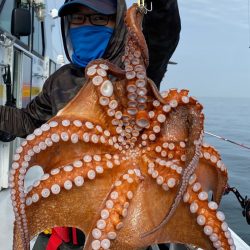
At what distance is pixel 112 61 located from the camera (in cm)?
199

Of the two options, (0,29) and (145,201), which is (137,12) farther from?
(0,29)

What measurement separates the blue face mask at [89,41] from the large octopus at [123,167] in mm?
355

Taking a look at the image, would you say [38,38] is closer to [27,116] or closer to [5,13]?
[5,13]

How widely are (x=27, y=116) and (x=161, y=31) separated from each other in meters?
0.86

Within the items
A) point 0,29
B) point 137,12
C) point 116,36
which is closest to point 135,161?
point 137,12

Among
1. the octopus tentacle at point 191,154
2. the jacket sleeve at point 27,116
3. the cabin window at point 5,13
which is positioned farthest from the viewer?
the cabin window at point 5,13

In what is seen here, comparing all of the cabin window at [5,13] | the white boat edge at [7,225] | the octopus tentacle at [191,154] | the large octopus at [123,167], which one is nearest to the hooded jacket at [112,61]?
the large octopus at [123,167]

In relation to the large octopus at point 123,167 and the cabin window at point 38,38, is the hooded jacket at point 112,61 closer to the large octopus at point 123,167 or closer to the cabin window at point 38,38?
the large octopus at point 123,167

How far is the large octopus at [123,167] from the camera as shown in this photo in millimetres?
1479

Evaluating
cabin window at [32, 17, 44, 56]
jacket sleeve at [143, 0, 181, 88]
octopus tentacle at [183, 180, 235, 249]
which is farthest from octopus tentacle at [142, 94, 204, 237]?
cabin window at [32, 17, 44, 56]

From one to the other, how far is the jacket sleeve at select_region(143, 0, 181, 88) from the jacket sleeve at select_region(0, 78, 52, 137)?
1.89 ft

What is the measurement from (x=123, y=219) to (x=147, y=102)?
0.45 meters

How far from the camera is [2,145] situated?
4.96 meters

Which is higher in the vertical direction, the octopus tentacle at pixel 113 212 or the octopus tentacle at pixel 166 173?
the octopus tentacle at pixel 166 173
